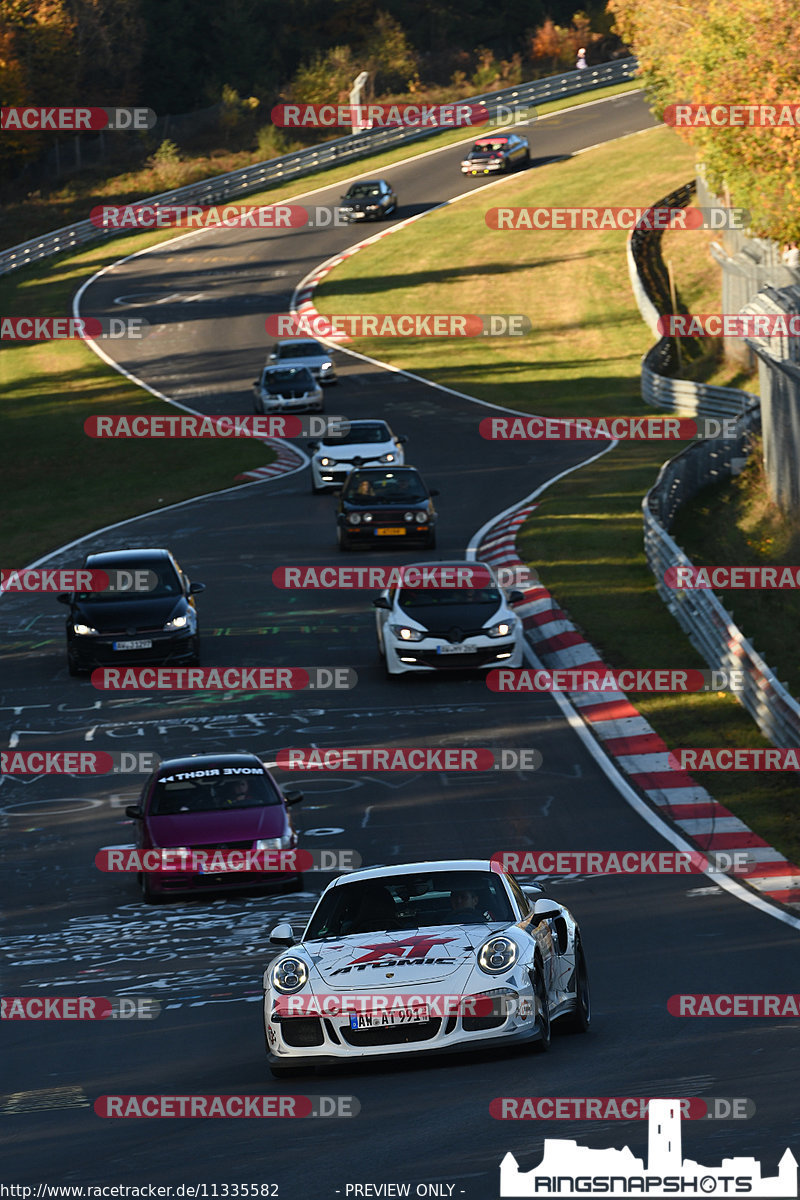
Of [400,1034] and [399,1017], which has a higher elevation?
[399,1017]

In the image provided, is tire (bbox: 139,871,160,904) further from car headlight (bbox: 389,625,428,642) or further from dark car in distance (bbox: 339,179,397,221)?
dark car in distance (bbox: 339,179,397,221)

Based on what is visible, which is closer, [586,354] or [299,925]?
[299,925]

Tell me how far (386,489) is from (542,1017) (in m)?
22.5

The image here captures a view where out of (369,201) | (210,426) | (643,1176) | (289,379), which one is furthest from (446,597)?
(369,201)

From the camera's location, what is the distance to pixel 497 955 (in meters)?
9.82

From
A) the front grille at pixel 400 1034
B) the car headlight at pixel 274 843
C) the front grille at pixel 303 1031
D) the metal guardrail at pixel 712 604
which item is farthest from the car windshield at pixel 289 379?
the front grille at pixel 400 1034

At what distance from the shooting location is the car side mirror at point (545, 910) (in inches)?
424

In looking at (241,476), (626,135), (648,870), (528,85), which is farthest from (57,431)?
(528,85)

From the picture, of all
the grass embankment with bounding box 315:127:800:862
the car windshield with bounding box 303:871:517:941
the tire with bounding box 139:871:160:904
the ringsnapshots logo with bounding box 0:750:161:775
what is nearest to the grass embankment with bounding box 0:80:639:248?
the grass embankment with bounding box 315:127:800:862

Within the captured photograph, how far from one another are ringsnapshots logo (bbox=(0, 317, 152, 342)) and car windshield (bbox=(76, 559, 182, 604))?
35.3 m

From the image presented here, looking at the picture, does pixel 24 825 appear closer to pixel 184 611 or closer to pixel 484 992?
pixel 184 611

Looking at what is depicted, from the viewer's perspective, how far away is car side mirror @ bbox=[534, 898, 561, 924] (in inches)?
424

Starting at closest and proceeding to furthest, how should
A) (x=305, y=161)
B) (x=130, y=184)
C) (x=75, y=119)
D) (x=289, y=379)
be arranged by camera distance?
(x=289, y=379) → (x=130, y=184) → (x=305, y=161) → (x=75, y=119)

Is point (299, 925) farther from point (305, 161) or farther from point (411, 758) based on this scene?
point (305, 161)
